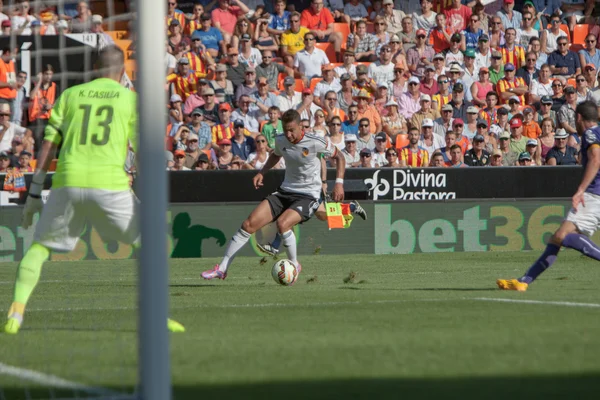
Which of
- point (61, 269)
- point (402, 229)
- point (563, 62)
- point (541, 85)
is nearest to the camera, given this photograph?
point (61, 269)

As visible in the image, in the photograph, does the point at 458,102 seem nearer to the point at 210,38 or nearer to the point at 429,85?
the point at 429,85

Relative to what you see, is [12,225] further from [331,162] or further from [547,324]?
[547,324]

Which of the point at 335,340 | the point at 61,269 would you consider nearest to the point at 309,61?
Result: the point at 61,269

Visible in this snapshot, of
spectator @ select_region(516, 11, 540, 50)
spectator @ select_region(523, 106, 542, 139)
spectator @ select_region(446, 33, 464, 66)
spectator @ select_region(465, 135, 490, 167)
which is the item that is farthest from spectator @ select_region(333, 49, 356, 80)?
spectator @ select_region(516, 11, 540, 50)

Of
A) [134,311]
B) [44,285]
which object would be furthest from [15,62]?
[134,311]

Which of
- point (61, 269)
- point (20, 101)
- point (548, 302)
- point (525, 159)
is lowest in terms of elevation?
point (61, 269)

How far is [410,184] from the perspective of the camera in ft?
68.4

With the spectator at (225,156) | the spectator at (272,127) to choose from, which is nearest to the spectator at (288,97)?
the spectator at (272,127)

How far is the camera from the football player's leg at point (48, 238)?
344 inches

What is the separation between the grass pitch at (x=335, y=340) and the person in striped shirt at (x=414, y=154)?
312 inches

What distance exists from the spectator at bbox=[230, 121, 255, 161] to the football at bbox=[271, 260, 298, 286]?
788cm

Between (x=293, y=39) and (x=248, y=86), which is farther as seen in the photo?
(x=293, y=39)

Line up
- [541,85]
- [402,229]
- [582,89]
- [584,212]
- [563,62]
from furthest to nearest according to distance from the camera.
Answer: [563,62], [541,85], [582,89], [402,229], [584,212]

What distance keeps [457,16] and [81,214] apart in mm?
17701
